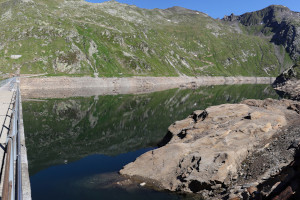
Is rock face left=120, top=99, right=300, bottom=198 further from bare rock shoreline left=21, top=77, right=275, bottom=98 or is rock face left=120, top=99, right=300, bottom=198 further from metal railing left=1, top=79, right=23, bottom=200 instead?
bare rock shoreline left=21, top=77, right=275, bottom=98

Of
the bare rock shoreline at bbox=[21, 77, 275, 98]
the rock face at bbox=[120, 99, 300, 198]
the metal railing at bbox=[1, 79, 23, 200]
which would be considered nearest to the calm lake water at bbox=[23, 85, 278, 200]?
the rock face at bbox=[120, 99, 300, 198]

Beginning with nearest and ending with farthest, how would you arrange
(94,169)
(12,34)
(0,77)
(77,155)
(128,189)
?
(128,189) → (94,169) → (77,155) → (0,77) → (12,34)

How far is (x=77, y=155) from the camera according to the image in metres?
31.7

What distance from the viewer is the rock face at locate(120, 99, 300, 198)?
21328mm

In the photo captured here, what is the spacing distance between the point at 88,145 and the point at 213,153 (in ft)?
67.1

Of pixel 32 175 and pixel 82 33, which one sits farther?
pixel 82 33

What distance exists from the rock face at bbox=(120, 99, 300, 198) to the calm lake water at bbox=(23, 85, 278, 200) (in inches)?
71.9

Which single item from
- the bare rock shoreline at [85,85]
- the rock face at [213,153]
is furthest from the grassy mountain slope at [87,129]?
the bare rock shoreline at [85,85]

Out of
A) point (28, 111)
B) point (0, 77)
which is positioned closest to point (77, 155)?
point (28, 111)

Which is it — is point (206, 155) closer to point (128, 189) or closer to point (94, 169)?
point (128, 189)

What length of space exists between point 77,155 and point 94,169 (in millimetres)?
6054

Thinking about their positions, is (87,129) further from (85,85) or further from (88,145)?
(85,85)

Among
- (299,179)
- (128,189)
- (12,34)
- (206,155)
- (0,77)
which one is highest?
(12,34)

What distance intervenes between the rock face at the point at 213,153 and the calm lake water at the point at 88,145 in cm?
183
